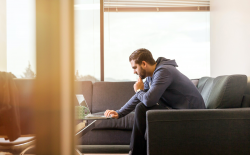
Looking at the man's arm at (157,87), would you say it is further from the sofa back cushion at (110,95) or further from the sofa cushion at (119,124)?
→ the sofa back cushion at (110,95)

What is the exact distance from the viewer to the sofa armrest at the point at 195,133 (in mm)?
1201

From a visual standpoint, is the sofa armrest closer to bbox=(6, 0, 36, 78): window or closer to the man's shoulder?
the man's shoulder

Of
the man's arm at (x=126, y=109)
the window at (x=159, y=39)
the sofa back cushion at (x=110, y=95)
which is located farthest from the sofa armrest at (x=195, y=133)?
the window at (x=159, y=39)

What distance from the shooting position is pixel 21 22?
31 cm

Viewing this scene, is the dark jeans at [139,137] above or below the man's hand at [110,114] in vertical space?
below

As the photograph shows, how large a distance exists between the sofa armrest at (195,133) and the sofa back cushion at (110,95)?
1.46m

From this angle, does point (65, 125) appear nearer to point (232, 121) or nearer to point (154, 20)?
point (232, 121)

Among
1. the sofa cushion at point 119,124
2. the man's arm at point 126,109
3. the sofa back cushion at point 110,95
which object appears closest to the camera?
the man's arm at point 126,109

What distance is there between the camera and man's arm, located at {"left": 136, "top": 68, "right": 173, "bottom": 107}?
56.9 inches

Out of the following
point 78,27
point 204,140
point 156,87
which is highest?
point 78,27

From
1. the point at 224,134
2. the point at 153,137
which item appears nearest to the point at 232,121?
the point at 224,134

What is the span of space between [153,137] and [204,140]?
0.29 metres

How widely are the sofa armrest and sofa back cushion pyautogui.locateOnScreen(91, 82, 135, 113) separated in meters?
1.46

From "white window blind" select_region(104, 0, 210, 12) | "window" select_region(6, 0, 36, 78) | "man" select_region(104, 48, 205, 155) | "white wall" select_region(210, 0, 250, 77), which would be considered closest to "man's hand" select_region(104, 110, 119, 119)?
"man" select_region(104, 48, 205, 155)
